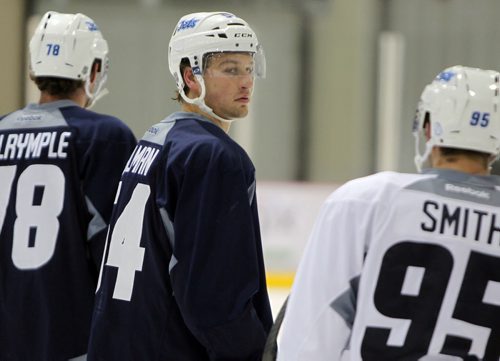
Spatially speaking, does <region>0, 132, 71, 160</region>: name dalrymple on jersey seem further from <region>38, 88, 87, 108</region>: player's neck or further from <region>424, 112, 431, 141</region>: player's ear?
<region>424, 112, 431, 141</region>: player's ear

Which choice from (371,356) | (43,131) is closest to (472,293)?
(371,356)

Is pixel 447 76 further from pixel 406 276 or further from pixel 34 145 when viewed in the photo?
pixel 34 145

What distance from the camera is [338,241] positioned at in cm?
185

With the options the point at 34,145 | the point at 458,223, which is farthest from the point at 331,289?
the point at 34,145

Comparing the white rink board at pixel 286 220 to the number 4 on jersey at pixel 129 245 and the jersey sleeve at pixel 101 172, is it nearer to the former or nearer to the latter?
the jersey sleeve at pixel 101 172

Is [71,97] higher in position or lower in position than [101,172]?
higher

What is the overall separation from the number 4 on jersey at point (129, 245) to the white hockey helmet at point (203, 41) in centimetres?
25

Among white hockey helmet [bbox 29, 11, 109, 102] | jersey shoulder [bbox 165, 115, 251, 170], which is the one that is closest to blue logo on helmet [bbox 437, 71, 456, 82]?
jersey shoulder [bbox 165, 115, 251, 170]

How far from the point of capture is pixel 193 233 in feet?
6.75

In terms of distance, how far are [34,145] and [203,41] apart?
23.6 inches

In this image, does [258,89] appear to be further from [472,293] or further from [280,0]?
[472,293]

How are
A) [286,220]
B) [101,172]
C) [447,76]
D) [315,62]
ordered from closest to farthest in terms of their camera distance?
1. [447,76]
2. [101,172]
3. [286,220]
4. [315,62]

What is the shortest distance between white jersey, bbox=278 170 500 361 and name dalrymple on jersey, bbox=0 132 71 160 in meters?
0.98

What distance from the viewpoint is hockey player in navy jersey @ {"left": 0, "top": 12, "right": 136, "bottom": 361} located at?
102 inches
